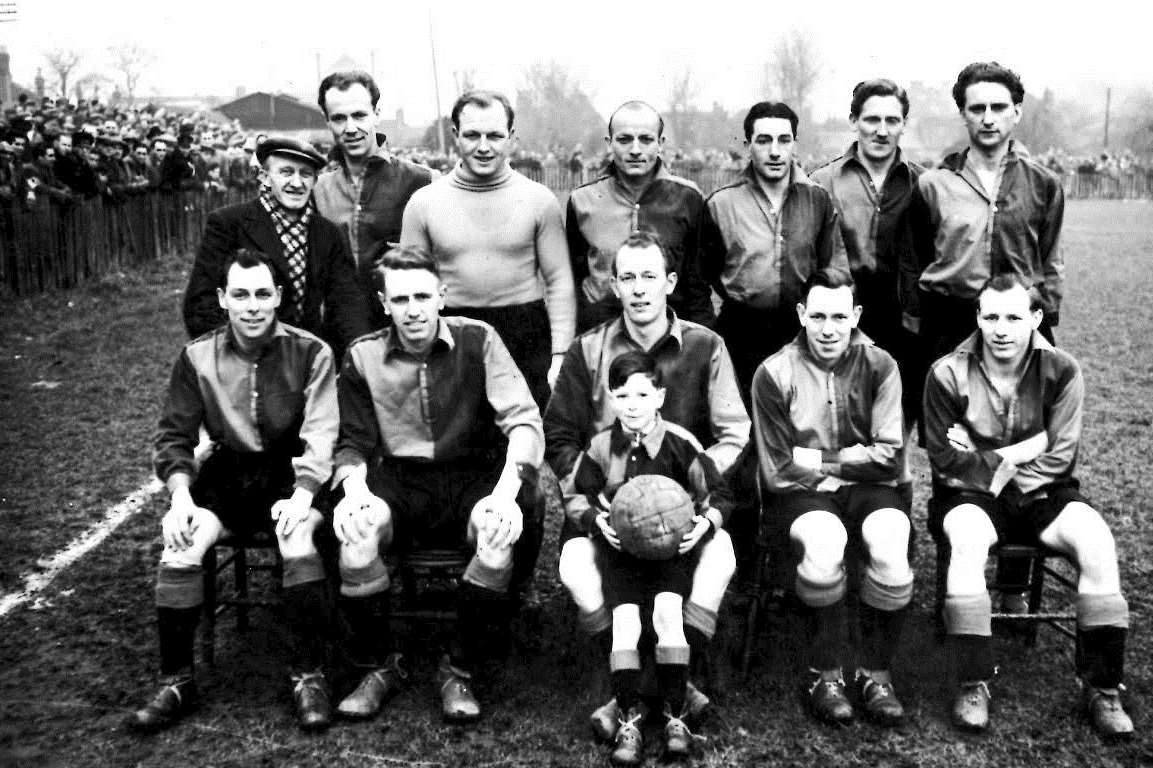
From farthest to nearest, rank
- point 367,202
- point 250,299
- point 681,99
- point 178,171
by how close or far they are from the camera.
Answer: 1. point 681,99
2. point 178,171
3. point 367,202
4. point 250,299

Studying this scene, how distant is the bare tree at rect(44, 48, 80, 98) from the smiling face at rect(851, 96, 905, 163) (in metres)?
57.4

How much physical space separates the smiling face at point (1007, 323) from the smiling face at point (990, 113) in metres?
0.89

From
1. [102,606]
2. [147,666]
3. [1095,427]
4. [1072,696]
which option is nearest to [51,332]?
[102,606]

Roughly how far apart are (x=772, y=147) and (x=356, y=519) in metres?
2.45

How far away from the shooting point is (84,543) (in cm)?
591

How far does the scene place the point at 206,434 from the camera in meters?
4.61

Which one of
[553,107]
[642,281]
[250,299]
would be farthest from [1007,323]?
[553,107]

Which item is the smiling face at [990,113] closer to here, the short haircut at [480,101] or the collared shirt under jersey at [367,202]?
the short haircut at [480,101]

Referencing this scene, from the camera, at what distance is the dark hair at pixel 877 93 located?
207 inches

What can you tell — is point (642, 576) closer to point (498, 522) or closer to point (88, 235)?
point (498, 522)

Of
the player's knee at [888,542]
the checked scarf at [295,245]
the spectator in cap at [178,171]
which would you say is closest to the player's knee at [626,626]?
the player's knee at [888,542]

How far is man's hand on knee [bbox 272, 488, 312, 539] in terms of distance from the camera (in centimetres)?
407

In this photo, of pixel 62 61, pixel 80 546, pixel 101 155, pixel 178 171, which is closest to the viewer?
pixel 80 546

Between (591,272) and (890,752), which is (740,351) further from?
(890,752)
